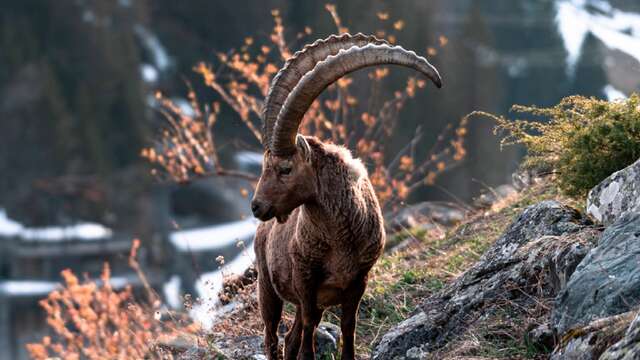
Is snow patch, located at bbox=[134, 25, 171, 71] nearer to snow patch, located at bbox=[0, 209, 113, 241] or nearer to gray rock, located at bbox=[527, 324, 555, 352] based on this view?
snow patch, located at bbox=[0, 209, 113, 241]

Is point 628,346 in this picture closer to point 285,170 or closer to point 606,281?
point 606,281

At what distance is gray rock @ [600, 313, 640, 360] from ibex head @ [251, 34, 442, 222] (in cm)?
231

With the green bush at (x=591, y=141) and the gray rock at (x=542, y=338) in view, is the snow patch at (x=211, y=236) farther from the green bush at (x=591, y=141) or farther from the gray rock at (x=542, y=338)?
the gray rock at (x=542, y=338)

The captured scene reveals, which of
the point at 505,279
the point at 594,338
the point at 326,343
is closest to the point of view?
the point at 594,338

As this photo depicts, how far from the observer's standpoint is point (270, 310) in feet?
25.5

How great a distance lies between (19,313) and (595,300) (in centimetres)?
4525

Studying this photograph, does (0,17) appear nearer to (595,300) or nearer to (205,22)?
(205,22)

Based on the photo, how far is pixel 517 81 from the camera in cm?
3528

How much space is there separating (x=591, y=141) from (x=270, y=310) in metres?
2.61

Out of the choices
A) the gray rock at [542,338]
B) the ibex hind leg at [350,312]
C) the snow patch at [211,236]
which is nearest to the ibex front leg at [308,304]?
the ibex hind leg at [350,312]

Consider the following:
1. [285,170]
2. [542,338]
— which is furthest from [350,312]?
[542,338]

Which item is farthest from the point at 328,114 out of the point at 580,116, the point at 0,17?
the point at 0,17

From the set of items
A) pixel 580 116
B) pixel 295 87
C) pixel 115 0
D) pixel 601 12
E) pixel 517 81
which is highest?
pixel 115 0

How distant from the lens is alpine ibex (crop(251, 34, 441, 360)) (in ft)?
21.1
